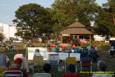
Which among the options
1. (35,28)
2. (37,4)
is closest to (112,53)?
(35,28)

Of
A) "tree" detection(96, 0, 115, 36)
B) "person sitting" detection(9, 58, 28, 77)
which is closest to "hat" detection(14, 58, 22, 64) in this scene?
"person sitting" detection(9, 58, 28, 77)

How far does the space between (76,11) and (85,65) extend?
6197 cm

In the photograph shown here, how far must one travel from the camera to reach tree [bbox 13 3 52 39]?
8906 cm

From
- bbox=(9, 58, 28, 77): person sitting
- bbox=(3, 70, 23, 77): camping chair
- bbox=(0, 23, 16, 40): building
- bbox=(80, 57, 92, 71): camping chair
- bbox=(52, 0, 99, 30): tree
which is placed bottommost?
bbox=(80, 57, 92, 71): camping chair

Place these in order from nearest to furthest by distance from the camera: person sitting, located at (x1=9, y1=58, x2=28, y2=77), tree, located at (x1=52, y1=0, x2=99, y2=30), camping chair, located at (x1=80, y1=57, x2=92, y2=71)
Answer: person sitting, located at (x1=9, y1=58, x2=28, y2=77) < camping chair, located at (x1=80, y1=57, x2=92, y2=71) < tree, located at (x1=52, y1=0, x2=99, y2=30)

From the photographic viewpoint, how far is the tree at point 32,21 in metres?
89.1

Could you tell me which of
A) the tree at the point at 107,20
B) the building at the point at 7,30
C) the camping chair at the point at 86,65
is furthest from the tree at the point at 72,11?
the camping chair at the point at 86,65

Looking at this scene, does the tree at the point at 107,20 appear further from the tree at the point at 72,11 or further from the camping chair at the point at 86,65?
the camping chair at the point at 86,65

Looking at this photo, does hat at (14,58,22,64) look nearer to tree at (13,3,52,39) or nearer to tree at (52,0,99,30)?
tree at (52,0,99,30)

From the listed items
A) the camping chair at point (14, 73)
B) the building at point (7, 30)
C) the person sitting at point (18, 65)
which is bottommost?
the camping chair at point (14, 73)

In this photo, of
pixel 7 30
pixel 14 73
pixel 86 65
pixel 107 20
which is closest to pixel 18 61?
pixel 14 73

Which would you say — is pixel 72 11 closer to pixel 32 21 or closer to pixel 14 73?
pixel 32 21

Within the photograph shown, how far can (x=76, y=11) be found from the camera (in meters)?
80.8

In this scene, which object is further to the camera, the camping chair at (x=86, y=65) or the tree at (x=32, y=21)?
the tree at (x=32, y=21)
